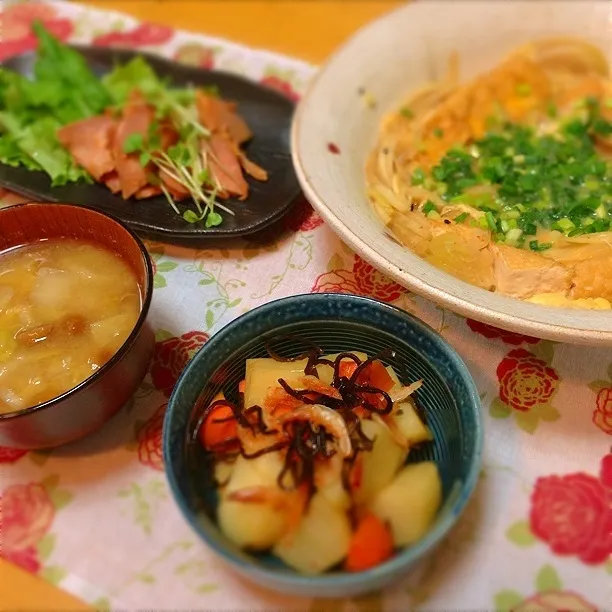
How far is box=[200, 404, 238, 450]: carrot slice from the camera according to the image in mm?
1327

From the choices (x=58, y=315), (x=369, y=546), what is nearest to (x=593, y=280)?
(x=369, y=546)

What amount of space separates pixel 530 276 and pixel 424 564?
0.78m

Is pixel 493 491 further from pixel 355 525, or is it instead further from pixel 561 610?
pixel 355 525

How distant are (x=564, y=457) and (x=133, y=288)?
3.71 ft

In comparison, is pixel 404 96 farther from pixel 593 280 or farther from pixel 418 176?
pixel 593 280

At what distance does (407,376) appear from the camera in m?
1.46

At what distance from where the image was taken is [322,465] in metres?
1.22

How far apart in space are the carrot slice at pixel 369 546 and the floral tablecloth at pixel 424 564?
157mm

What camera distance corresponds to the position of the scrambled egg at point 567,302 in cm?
156

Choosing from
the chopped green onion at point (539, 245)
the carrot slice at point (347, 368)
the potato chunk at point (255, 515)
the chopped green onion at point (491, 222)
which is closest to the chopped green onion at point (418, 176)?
the chopped green onion at point (491, 222)

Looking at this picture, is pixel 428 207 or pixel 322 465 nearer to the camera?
pixel 322 465

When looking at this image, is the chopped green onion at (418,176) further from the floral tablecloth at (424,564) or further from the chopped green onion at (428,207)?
the floral tablecloth at (424,564)

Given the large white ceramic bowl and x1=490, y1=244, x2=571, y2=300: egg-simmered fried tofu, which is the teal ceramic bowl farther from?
x1=490, y1=244, x2=571, y2=300: egg-simmered fried tofu

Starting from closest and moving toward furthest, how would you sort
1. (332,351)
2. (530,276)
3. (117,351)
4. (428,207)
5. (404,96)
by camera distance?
(117,351), (332,351), (530,276), (428,207), (404,96)
